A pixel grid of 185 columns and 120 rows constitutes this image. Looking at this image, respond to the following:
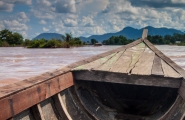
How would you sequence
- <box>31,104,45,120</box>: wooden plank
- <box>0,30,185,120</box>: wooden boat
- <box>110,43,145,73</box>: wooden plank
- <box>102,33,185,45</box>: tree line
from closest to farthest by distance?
<box>0,30,185,120</box>: wooden boat, <box>31,104,45,120</box>: wooden plank, <box>110,43,145,73</box>: wooden plank, <box>102,33,185,45</box>: tree line

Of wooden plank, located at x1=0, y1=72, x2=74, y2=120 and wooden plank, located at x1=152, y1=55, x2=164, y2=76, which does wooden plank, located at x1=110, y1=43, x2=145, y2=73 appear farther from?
wooden plank, located at x1=0, y1=72, x2=74, y2=120

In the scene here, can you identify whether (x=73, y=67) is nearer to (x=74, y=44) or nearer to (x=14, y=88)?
(x=14, y=88)

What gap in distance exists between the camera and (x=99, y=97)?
3.59 meters

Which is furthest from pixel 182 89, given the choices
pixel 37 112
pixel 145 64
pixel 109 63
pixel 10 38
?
pixel 10 38

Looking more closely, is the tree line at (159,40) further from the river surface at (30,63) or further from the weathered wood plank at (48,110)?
the weathered wood plank at (48,110)

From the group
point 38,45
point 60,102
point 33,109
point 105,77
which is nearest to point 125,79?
point 105,77

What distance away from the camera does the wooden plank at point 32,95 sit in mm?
1837

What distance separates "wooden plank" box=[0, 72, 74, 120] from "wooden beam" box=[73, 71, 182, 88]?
17cm

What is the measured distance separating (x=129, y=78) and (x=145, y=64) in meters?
0.56

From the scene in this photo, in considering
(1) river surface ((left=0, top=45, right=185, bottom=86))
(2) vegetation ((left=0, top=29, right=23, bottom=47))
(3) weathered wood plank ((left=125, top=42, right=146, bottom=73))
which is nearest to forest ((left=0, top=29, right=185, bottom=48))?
(2) vegetation ((left=0, top=29, right=23, bottom=47))

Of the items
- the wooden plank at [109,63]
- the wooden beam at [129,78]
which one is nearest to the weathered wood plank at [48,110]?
the wooden beam at [129,78]

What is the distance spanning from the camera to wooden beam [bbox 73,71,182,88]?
2.75 meters

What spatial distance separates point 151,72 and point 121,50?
1387mm

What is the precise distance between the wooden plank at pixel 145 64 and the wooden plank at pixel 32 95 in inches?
30.1
